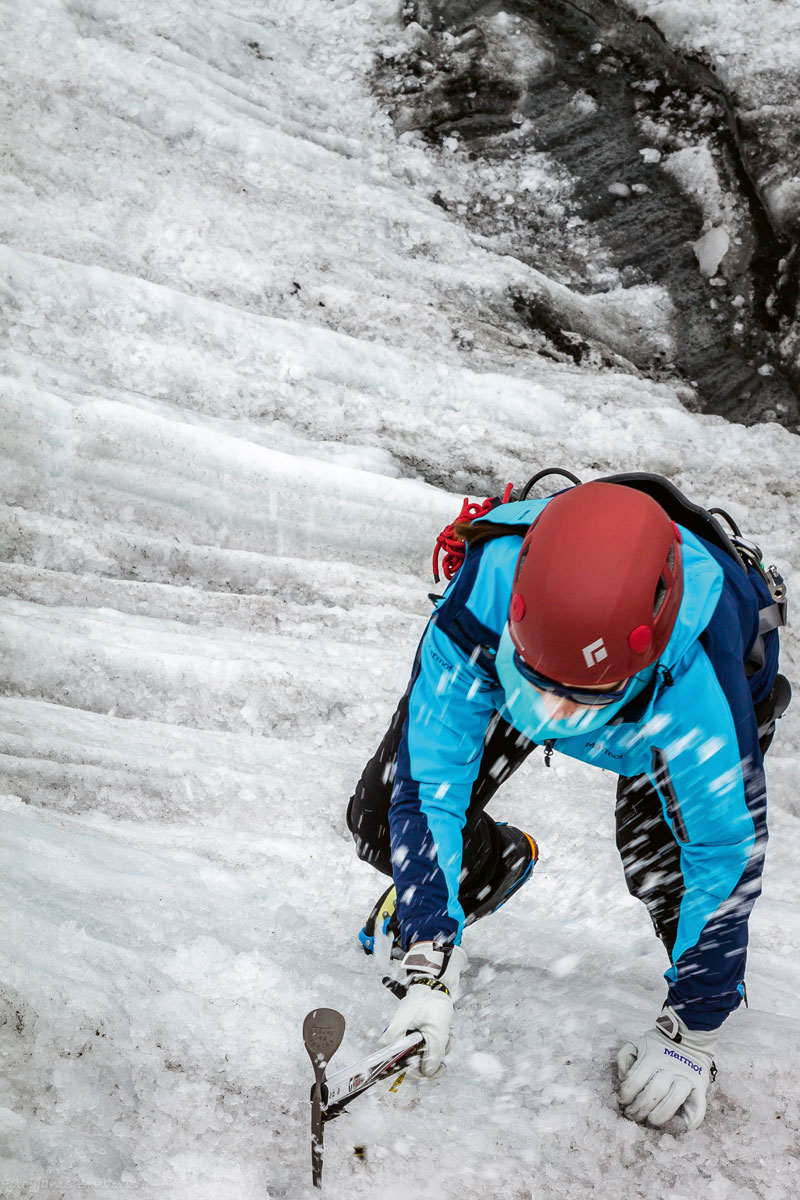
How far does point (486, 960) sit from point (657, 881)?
594mm

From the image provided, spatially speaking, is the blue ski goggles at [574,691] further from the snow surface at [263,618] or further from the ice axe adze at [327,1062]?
the snow surface at [263,618]

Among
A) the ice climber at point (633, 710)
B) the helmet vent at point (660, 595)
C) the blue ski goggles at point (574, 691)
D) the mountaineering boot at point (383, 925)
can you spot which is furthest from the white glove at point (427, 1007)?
the helmet vent at point (660, 595)

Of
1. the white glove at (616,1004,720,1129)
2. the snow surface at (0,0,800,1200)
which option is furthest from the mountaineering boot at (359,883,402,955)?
the white glove at (616,1004,720,1129)

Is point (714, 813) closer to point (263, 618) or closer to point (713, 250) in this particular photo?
point (263, 618)

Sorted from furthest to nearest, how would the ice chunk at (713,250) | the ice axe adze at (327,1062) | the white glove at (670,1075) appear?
the ice chunk at (713,250) → the white glove at (670,1075) → the ice axe adze at (327,1062)

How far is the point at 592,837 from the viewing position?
9.23ft

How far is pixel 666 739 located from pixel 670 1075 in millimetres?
756

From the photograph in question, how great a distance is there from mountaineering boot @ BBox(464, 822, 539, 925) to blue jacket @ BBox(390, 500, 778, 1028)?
502 millimetres

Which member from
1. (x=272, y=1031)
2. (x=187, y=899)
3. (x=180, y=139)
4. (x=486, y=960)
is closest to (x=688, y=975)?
(x=486, y=960)

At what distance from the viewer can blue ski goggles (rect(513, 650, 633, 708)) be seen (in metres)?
1.56

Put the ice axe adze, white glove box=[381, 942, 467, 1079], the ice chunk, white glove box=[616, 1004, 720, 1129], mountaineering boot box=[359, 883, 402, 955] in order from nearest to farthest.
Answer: the ice axe adze
white glove box=[381, 942, 467, 1079]
white glove box=[616, 1004, 720, 1129]
mountaineering boot box=[359, 883, 402, 955]
the ice chunk

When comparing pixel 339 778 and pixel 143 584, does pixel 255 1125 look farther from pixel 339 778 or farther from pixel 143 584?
pixel 143 584

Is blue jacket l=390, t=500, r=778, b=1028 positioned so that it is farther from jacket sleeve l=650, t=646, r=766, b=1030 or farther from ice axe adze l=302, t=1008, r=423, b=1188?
ice axe adze l=302, t=1008, r=423, b=1188

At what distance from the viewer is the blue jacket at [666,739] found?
1584mm
